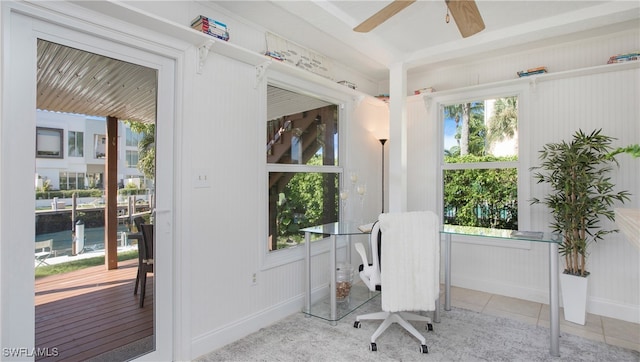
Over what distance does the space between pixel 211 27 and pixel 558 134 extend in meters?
3.50

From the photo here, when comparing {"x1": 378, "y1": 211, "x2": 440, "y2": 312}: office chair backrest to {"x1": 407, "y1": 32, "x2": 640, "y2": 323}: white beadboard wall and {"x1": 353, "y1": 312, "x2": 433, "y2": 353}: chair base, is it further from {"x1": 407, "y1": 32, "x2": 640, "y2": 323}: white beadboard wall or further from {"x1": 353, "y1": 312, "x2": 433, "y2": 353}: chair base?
{"x1": 407, "y1": 32, "x2": 640, "y2": 323}: white beadboard wall

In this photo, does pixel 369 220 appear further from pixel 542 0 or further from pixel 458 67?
pixel 542 0

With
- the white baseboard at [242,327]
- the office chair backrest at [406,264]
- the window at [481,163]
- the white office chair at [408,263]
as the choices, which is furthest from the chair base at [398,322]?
the window at [481,163]

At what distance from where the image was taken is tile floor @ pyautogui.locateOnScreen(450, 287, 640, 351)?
270cm

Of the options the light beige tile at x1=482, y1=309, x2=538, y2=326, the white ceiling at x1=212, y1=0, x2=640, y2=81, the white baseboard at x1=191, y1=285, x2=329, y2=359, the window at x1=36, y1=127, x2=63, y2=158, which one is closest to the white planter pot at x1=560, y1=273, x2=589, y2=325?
the light beige tile at x1=482, y1=309, x2=538, y2=326

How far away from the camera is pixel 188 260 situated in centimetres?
234

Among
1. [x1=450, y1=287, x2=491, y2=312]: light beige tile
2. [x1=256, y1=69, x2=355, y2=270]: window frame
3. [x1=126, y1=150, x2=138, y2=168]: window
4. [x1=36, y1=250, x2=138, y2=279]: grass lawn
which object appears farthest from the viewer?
[x1=450, y1=287, x2=491, y2=312]: light beige tile

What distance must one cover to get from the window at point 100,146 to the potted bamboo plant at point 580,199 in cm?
375

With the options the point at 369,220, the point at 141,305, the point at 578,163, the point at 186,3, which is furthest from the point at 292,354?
the point at 578,163

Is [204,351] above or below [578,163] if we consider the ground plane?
below

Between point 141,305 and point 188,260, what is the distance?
404mm

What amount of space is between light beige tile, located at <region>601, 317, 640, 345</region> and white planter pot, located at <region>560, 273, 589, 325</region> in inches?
7.2

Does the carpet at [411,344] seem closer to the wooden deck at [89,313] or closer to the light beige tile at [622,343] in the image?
the light beige tile at [622,343]

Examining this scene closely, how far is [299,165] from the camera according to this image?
345cm
